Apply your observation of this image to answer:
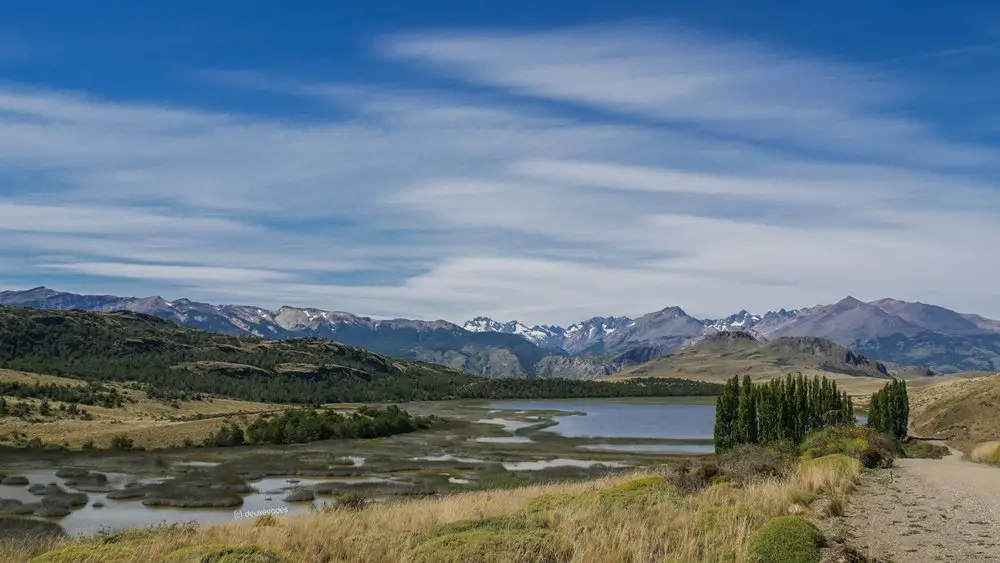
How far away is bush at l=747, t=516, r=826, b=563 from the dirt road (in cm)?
161

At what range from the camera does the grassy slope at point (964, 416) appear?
77.3 m

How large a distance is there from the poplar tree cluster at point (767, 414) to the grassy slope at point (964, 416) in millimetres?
12935

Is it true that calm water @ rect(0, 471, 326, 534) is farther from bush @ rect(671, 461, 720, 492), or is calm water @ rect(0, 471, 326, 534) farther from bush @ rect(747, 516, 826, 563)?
bush @ rect(747, 516, 826, 563)

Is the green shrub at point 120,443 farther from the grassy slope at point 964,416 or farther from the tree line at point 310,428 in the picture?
the grassy slope at point 964,416

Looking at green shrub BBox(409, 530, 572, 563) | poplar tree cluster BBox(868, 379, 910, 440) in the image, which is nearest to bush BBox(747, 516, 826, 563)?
green shrub BBox(409, 530, 572, 563)

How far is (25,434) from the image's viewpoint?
240ft

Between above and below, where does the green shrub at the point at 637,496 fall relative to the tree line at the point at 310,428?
above

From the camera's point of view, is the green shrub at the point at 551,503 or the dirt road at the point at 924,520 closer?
the dirt road at the point at 924,520

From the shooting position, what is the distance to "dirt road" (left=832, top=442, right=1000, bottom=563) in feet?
44.6

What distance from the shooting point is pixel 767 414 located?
233ft

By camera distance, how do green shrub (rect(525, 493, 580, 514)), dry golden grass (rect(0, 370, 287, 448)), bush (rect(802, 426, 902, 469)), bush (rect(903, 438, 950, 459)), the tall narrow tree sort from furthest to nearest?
dry golden grass (rect(0, 370, 287, 448)), the tall narrow tree, bush (rect(903, 438, 950, 459)), bush (rect(802, 426, 902, 469)), green shrub (rect(525, 493, 580, 514))

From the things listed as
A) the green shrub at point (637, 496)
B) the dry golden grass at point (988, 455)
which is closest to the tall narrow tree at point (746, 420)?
the dry golden grass at point (988, 455)

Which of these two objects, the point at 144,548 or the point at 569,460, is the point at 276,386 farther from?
the point at 144,548

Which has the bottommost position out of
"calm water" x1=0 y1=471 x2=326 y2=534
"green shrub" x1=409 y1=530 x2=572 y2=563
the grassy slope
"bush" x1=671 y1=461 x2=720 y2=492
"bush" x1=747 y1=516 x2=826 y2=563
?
"calm water" x1=0 y1=471 x2=326 y2=534
